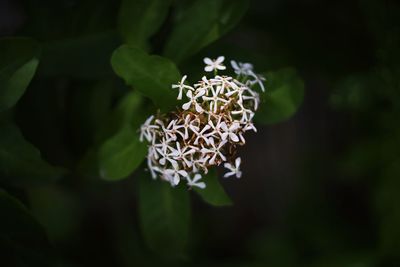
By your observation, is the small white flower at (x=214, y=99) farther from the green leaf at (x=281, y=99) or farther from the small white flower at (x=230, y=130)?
the green leaf at (x=281, y=99)

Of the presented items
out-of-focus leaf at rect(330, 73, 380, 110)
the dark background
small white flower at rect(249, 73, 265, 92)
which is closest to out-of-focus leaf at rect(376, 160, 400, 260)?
the dark background

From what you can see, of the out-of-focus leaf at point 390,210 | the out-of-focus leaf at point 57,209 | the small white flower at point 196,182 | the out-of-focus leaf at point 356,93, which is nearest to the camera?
Answer: the small white flower at point 196,182

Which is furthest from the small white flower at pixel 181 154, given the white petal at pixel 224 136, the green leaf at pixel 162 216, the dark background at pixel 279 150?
the dark background at pixel 279 150

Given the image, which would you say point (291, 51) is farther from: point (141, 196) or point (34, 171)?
point (34, 171)

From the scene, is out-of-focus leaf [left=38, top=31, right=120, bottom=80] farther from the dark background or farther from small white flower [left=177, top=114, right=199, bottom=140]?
small white flower [left=177, top=114, right=199, bottom=140]

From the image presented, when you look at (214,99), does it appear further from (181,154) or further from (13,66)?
(13,66)
